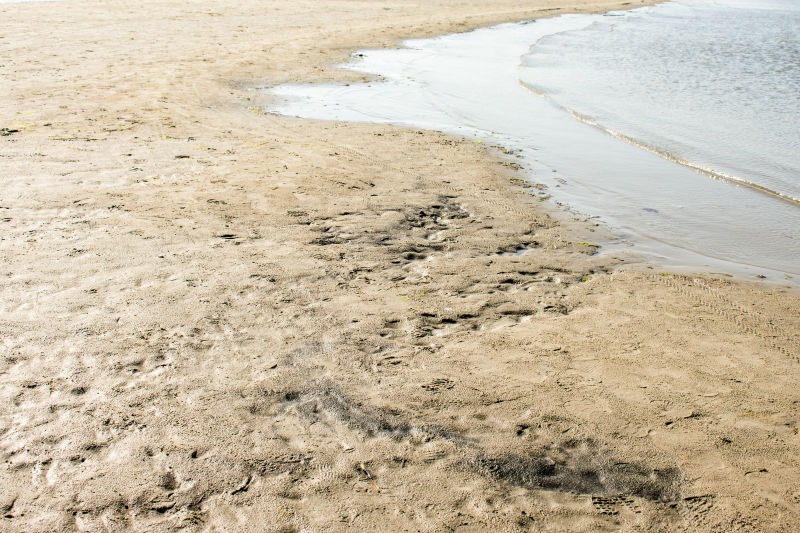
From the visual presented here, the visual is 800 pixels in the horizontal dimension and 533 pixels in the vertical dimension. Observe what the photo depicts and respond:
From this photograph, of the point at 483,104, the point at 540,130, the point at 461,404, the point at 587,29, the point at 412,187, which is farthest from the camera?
the point at 587,29

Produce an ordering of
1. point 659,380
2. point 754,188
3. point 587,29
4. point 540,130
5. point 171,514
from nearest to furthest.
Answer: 1. point 171,514
2. point 659,380
3. point 754,188
4. point 540,130
5. point 587,29

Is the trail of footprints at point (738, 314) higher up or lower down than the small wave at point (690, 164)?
lower down

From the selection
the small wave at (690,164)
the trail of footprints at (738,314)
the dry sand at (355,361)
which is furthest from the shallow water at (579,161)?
the dry sand at (355,361)

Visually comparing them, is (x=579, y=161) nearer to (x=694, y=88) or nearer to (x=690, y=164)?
(x=690, y=164)

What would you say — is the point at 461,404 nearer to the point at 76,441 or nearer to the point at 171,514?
the point at 171,514

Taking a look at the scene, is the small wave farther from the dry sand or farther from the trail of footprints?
the trail of footprints

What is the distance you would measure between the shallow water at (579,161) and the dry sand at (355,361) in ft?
2.34

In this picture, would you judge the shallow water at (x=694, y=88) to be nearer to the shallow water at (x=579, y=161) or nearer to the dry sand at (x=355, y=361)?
the shallow water at (x=579, y=161)

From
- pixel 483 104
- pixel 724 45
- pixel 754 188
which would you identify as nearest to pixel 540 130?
pixel 483 104

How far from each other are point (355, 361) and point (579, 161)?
576 centimetres

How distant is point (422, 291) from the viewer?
198 inches

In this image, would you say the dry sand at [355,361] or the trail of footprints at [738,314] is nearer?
the dry sand at [355,361]

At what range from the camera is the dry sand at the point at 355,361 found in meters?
3.05

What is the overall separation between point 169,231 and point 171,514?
3373 mm
